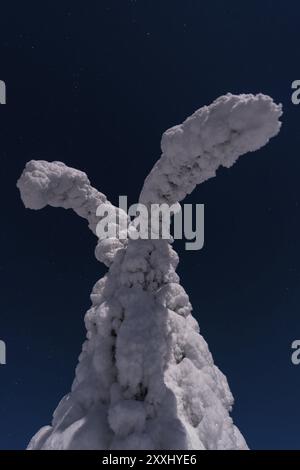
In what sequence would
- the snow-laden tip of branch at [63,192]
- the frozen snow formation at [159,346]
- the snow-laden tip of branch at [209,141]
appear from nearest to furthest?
the frozen snow formation at [159,346]
the snow-laden tip of branch at [209,141]
the snow-laden tip of branch at [63,192]

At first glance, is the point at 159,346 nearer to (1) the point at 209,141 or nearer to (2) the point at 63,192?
(1) the point at 209,141

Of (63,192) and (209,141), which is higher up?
(209,141)

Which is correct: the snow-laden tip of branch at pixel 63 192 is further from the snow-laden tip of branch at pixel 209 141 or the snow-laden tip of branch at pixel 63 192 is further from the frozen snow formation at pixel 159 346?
the snow-laden tip of branch at pixel 209 141

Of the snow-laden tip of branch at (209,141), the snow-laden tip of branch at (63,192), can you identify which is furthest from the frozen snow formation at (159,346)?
the snow-laden tip of branch at (63,192)

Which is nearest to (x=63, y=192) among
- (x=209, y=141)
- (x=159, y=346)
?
(x=209, y=141)

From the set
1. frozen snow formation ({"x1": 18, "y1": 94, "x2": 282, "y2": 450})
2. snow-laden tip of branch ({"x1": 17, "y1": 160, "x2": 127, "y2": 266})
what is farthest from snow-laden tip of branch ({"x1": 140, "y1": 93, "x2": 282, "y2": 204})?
snow-laden tip of branch ({"x1": 17, "y1": 160, "x2": 127, "y2": 266})
